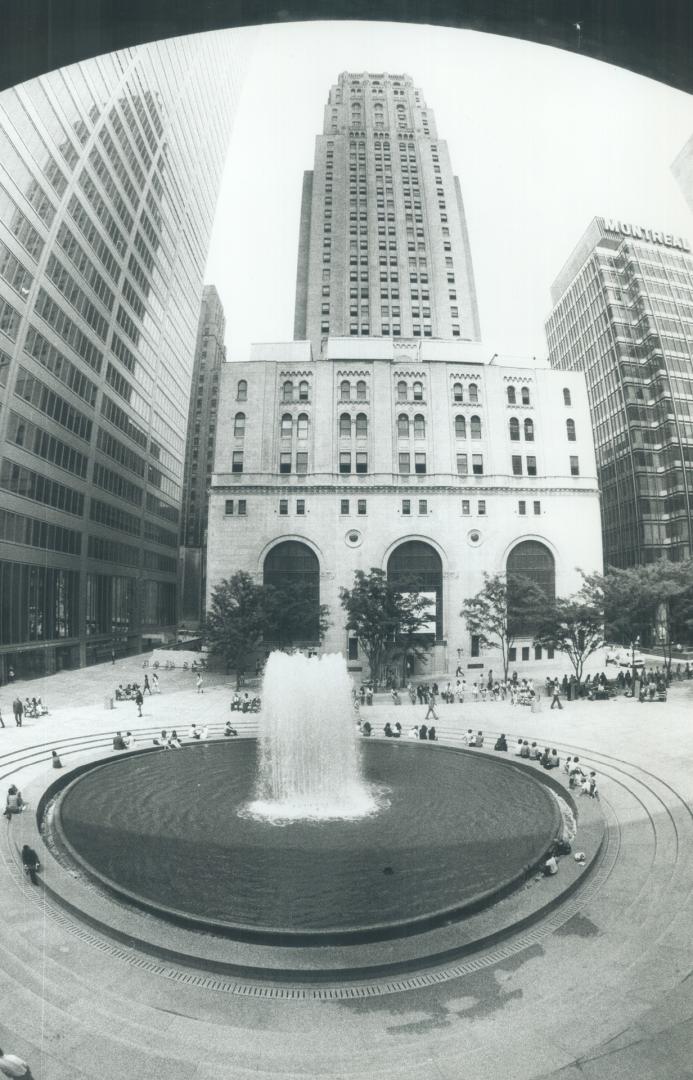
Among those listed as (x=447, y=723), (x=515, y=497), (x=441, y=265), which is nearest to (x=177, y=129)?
(x=441, y=265)

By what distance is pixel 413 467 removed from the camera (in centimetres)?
5844

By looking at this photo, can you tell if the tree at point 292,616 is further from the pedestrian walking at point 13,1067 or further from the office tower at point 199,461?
the office tower at point 199,461

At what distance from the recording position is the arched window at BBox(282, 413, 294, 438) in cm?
5844

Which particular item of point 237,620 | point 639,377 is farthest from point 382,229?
point 237,620

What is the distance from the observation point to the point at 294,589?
5234 centimetres

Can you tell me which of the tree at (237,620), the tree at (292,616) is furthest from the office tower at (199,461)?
the tree at (237,620)

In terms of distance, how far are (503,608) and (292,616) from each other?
17042mm

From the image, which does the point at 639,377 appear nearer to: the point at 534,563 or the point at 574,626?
the point at 534,563

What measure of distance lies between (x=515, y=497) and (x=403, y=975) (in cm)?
5002

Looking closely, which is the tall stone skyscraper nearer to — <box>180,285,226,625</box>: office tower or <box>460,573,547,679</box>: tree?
<box>180,285,226,625</box>: office tower

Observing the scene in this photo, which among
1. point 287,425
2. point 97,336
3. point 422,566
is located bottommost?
point 422,566

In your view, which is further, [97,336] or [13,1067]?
[97,336]

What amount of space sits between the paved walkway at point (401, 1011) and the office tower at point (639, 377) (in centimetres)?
6573

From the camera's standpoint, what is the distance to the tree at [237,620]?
45.1 meters
